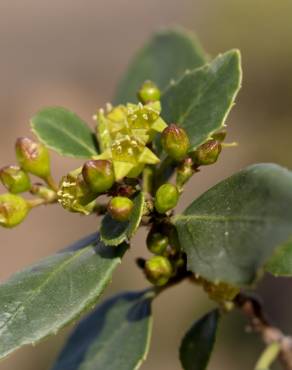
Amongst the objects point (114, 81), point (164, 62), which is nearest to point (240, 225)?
point (164, 62)

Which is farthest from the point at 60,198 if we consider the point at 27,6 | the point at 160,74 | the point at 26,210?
the point at 27,6

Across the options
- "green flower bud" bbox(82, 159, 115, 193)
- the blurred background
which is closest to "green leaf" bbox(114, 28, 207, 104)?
"green flower bud" bbox(82, 159, 115, 193)

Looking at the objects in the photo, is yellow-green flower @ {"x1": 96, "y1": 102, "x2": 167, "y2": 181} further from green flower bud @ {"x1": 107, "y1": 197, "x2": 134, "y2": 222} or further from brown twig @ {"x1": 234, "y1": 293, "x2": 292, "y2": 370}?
→ brown twig @ {"x1": 234, "y1": 293, "x2": 292, "y2": 370}

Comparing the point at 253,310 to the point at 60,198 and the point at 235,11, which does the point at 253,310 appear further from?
the point at 235,11

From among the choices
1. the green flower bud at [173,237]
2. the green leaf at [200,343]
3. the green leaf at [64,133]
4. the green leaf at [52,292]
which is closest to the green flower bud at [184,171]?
the green flower bud at [173,237]

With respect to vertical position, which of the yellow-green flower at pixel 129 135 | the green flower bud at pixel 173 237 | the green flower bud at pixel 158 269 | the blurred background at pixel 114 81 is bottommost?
the blurred background at pixel 114 81

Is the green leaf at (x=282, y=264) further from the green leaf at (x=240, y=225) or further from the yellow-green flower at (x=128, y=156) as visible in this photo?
the yellow-green flower at (x=128, y=156)

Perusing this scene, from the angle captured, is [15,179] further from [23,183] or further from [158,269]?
[158,269]
